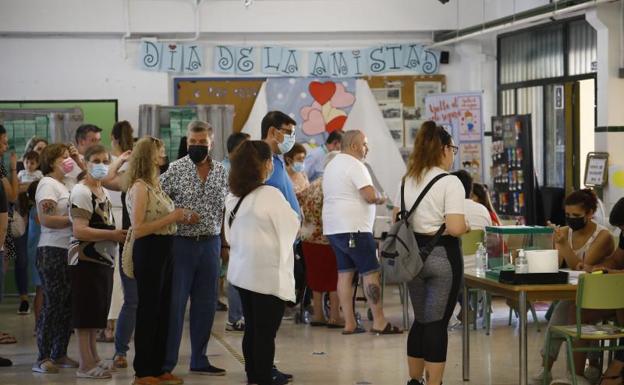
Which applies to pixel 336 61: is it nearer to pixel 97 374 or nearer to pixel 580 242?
pixel 580 242

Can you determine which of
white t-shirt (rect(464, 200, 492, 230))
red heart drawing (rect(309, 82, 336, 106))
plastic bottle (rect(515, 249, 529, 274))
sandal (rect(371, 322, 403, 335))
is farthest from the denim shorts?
red heart drawing (rect(309, 82, 336, 106))

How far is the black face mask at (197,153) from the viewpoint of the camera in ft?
21.8

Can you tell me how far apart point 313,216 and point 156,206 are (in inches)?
122

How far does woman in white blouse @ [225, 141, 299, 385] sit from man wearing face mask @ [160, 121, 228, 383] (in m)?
0.95

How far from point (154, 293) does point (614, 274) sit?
262 centimetres

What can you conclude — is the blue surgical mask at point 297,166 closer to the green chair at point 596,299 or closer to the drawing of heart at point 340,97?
the green chair at point 596,299

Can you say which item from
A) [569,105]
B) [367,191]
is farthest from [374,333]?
[569,105]

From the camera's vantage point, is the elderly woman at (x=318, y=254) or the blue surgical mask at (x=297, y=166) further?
the blue surgical mask at (x=297, y=166)

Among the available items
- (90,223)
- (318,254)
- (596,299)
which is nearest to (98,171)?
(90,223)

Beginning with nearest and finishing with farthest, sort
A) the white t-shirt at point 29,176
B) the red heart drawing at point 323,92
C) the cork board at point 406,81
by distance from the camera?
the white t-shirt at point 29,176 < the red heart drawing at point 323,92 < the cork board at point 406,81

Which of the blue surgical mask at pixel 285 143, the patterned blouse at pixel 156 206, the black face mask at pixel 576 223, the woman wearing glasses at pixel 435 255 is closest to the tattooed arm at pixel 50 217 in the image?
the patterned blouse at pixel 156 206

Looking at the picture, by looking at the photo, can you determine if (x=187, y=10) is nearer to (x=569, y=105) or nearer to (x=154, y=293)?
(x=569, y=105)

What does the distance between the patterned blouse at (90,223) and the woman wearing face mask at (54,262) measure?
324 millimetres

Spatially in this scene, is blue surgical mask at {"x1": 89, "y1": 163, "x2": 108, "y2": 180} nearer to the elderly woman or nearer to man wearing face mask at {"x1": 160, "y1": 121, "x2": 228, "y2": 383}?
man wearing face mask at {"x1": 160, "y1": 121, "x2": 228, "y2": 383}
